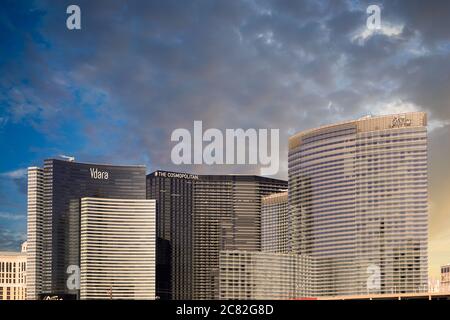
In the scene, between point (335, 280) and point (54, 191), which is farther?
point (335, 280)

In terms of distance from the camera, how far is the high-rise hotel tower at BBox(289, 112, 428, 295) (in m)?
98.9

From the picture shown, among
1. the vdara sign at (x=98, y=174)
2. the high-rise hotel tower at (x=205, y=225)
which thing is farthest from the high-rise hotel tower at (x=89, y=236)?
the high-rise hotel tower at (x=205, y=225)

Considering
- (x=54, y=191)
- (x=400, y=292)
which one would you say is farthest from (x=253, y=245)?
(x=54, y=191)

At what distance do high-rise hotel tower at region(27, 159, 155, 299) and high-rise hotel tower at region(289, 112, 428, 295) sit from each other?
66.3ft

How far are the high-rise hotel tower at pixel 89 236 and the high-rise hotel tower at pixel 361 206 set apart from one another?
2019 centimetres

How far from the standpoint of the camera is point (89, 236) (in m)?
89.3

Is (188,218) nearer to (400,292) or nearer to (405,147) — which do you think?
(400,292)

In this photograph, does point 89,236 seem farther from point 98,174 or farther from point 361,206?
point 361,206

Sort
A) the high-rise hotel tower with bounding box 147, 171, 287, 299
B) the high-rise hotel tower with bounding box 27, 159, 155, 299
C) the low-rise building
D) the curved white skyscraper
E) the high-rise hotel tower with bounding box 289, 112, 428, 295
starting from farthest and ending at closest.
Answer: the low-rise building
the high-rise hotel tower with bounding box 289, 112, 428, 295
the high-rise hotel tower with bounding box 147, 171, 287, 299
the curved white skyscraper
the high-rise hotel tower with bounding box 27, 159, 155, 299

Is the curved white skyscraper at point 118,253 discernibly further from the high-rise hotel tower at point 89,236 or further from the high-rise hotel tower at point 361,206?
the high-rise hotel tower at point 361,206

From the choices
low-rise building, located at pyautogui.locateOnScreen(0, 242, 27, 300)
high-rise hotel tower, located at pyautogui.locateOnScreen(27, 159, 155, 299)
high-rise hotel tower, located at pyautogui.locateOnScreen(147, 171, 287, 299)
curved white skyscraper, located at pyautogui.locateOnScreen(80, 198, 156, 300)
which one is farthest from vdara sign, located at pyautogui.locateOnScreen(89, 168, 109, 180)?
low-rise building, located at pyautogui.locateOnScreen(0, 242, 27, 300)

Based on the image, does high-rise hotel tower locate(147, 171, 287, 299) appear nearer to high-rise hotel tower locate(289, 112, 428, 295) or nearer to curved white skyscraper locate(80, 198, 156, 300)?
curved white skyscraper locate(80, 198, 156, 300)

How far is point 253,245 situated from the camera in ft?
365

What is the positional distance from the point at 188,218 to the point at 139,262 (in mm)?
11718
